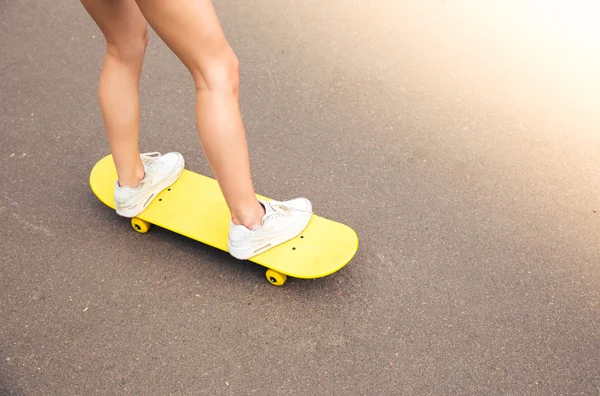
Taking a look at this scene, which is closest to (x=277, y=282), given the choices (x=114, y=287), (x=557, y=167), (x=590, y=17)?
(x=114, y=287)

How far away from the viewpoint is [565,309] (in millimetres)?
2367

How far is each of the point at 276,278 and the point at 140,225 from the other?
631mm

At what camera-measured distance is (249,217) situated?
2320 mm

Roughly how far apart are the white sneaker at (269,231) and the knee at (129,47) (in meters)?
0.70

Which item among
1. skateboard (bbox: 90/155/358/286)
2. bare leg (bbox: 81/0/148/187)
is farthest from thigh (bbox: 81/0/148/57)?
skateboard (bbox: 90/155/358/286)

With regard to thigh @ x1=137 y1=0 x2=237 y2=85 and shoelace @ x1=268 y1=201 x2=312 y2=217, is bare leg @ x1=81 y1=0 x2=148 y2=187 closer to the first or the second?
thigh @ x1=137 y1=0 x2=237 y2=85

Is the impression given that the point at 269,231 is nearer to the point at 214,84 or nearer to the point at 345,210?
the point at 345,210

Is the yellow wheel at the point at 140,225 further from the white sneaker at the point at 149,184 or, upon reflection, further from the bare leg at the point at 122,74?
the bare leg at the point at 122,74

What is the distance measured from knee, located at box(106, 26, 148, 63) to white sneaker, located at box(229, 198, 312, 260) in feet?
2.30

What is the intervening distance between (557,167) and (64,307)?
2.22 m

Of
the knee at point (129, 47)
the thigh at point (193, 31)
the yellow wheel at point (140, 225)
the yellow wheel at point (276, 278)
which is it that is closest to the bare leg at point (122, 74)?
the knee at point (129, 47)

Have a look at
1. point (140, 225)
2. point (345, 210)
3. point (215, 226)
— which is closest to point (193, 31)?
point (215, 226)

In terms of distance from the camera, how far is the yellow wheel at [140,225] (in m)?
2.62

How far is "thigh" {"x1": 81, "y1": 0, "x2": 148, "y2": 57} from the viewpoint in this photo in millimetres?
2156
